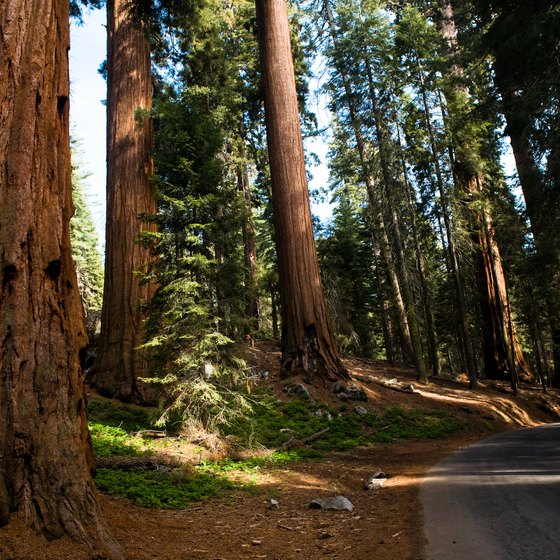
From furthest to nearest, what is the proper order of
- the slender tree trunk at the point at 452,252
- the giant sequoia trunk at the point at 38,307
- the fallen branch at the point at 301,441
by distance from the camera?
the slender tree trunk at the point at 452,252 → the fallen branch at the point at 301,441 → the giant sequoia trunk at the point at 38,307

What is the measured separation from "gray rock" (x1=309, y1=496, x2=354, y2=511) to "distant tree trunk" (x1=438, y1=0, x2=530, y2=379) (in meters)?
15.4

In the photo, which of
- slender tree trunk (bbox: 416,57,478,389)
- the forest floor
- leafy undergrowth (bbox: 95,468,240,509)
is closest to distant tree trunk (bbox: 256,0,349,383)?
the forest floor

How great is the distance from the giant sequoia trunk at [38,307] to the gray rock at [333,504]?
284 cm

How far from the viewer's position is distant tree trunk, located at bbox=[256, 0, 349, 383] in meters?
12.3

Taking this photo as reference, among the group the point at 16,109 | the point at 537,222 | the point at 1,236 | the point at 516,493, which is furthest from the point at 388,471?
the point at 537,222

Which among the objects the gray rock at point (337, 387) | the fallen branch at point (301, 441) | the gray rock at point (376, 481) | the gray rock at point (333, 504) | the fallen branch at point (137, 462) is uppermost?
the gray rock at point (337, 387)

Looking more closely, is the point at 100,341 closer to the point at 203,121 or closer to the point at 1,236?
the point at 203,121

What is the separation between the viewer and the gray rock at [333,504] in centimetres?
552

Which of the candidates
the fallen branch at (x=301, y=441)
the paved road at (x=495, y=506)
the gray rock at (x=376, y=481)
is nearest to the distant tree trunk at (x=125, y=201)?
the fallen branch at (x=301, y=441)

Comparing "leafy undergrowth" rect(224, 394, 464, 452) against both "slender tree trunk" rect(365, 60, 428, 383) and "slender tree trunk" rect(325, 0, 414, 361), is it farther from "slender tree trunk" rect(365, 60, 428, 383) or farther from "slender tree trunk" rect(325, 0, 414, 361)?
"slender tree trunk" rect(325, 0, 414, 361)

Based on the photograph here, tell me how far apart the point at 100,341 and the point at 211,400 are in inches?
178

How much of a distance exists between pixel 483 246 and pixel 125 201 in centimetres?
1616

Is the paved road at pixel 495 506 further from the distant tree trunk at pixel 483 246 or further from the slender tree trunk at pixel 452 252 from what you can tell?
the distant tree trunk at pixel 483 246

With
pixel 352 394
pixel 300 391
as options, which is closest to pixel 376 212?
pixel 352 394
